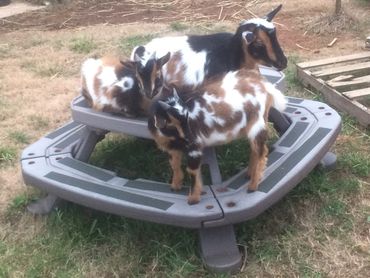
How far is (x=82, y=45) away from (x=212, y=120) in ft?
13.3

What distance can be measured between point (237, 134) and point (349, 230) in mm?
850

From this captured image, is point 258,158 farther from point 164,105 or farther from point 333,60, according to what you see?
point 333,60

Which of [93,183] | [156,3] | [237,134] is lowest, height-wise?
[156,3]

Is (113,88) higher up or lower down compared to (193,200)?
higher up

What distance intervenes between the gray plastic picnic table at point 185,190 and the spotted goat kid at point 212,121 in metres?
0.12

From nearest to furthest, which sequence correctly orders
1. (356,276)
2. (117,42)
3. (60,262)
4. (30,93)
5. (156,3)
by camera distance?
1. (356,276)
2. (60,262)
3. (30,93)
4. (117,42)
5. (156,3)

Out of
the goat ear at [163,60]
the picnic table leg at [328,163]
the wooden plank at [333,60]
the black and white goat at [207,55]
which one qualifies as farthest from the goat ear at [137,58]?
the wooden plank at [333,60]

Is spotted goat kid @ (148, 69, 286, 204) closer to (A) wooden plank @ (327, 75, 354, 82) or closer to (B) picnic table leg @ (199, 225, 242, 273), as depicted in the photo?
(B) picnic table leg @ (199, 225, 242, 273)

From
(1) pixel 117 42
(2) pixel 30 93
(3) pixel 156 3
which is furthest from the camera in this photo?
(3) pixel 156 3

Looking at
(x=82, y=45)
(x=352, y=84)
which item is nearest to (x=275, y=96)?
(x=352, y=84)

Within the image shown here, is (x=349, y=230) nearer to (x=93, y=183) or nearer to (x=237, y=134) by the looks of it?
(x=237, y=134)

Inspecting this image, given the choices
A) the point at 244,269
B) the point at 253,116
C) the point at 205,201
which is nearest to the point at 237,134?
the point at 253,116

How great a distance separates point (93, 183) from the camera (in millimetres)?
3023

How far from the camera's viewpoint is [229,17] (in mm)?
7203
